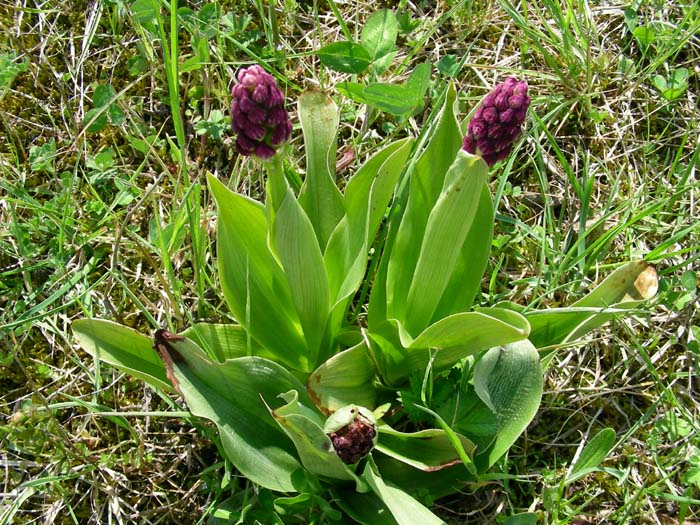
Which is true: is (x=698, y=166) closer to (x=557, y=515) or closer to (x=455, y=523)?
(x=557, y=515)

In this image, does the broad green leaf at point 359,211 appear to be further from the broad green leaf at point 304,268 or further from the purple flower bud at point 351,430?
the purple flower bud at point 351,430

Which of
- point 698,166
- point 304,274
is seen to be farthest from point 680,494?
point 304,274

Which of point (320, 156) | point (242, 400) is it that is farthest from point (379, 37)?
point (242, 400)

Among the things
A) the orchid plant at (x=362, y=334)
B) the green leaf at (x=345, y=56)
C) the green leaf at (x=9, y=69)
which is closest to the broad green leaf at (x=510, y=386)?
the orchid plant at (x=362, y=334)

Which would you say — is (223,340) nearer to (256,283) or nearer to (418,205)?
(256,283)

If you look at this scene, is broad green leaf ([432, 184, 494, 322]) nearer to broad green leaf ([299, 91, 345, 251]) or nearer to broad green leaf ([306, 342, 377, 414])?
broad green leaf ([306, 342, 377, 414])

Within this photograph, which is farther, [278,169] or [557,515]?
[557,515]
